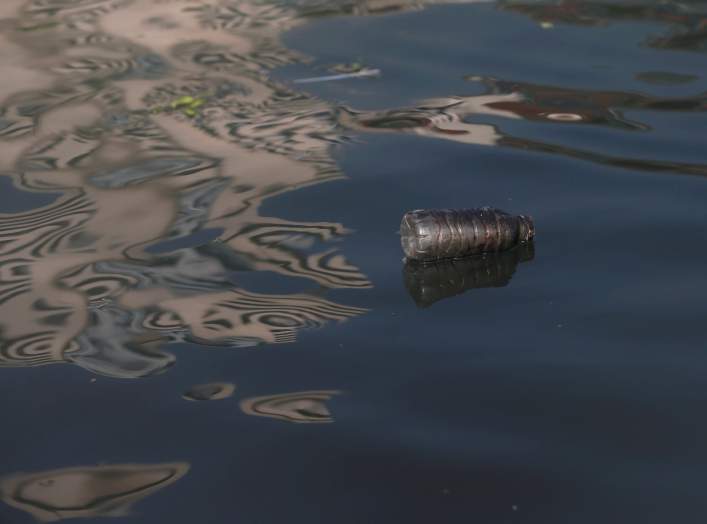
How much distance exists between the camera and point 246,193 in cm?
452

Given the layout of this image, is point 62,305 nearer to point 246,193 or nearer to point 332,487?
point 246,193

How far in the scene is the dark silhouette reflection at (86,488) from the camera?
2674 mm

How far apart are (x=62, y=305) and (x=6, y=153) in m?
1.68

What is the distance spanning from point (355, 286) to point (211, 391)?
75 cm

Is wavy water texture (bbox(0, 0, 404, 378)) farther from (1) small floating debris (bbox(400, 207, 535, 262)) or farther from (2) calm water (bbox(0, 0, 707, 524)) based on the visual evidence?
(1) small floating debris (bbox(400, 207, 535, 262))

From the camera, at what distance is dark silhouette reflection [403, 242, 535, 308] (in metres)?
3.65

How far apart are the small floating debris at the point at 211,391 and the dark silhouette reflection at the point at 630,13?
3.99 metres

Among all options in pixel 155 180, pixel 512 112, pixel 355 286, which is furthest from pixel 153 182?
pixel 512 112

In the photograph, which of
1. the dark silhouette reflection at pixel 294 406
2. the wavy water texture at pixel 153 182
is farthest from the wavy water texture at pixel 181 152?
the dark silhouette reflection at pixel 294 406

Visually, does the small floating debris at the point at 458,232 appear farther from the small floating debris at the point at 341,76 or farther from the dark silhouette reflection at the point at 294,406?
the small floating debris at the point at 341,76


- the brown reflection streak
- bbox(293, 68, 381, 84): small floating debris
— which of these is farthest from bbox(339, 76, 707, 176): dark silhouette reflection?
bbox(293, 68, 381, 84): small floating debris

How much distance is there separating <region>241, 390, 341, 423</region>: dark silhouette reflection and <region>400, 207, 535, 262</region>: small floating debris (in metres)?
0.83

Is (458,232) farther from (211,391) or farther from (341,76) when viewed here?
(341,76)

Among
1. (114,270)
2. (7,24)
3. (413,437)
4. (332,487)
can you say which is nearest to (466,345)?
(413,437)
